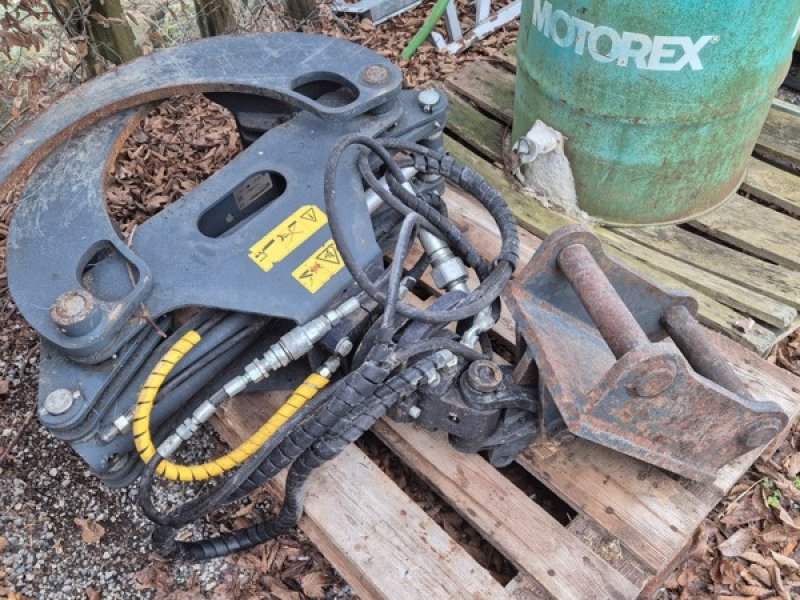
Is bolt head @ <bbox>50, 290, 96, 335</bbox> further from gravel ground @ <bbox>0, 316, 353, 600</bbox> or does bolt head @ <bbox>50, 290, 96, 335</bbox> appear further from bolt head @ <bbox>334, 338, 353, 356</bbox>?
gravel ground @ <bbox>0, 316, 353, 600</bbox>

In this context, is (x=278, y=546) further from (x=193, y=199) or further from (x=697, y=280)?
(x=697, y=280)

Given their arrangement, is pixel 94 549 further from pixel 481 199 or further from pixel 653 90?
pixel 653 90

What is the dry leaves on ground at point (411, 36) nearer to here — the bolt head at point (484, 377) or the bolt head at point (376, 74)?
the bolt head at point (376, 74)

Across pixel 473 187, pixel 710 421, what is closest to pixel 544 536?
pixel 710 421

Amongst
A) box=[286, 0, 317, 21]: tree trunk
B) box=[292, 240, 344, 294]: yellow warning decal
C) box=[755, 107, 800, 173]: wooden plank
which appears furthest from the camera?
box=[286, 0, 317, 21]: tree trunk

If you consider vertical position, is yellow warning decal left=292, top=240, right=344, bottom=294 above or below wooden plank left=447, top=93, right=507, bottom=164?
above

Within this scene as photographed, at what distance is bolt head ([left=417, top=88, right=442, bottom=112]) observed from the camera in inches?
74.5

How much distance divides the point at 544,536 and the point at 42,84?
2.38m

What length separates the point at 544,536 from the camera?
153cm

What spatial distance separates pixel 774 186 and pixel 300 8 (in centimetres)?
218

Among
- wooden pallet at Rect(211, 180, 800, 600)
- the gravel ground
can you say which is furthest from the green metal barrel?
the gravel ground

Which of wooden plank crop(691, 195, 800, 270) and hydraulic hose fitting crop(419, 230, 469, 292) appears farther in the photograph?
wooden plank crop(691, 195, 800, 270)

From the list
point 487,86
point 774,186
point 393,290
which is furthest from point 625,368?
point 487,86

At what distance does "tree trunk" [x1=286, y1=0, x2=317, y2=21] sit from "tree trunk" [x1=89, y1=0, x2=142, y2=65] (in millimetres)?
752
